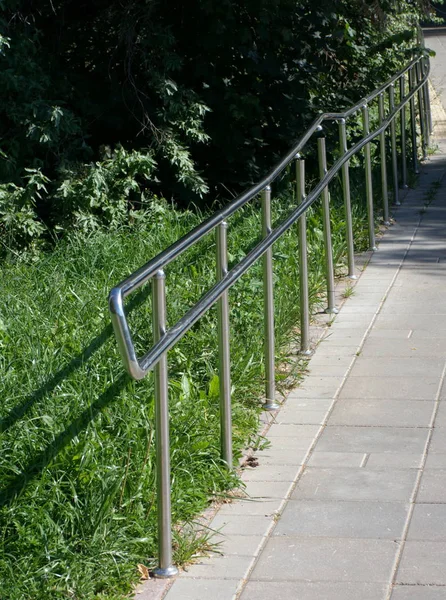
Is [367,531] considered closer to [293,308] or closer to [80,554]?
[80,554]

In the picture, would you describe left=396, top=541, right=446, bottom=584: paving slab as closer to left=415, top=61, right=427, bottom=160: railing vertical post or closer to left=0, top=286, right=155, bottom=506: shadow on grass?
left=0, top=286, right=155, bottom=506: shadow on grass

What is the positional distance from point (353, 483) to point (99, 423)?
0.98 metres

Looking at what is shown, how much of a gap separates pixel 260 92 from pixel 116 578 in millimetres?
7085

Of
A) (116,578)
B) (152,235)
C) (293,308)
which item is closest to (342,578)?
(116,578)

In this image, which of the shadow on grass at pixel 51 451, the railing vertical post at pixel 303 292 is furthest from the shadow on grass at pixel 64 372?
the railing vertical post at pixel 303 292

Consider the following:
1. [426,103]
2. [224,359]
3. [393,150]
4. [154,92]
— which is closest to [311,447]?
[224,359]

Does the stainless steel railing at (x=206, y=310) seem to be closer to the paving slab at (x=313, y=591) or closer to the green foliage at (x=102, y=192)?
the paving slab at (x=313, y=591)

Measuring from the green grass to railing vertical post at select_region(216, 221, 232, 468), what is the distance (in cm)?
8

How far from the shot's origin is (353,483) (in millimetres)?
4250

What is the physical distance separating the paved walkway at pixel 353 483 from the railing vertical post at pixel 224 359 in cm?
17

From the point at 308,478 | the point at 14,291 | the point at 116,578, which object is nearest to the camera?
the point at 116,578

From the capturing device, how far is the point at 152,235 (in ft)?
25.2

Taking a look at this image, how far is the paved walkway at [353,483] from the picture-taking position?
3.47m

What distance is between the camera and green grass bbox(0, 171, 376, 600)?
3510mm
